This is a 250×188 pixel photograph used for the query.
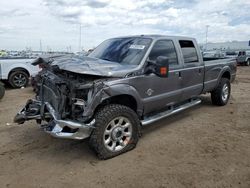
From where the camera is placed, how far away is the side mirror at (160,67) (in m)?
4.50

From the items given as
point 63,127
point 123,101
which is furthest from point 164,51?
point 63,127

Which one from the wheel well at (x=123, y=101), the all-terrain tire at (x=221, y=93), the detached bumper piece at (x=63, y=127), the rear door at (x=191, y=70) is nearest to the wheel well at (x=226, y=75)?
the all-terrain tire at (x=221, y=93)

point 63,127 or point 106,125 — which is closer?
point 63,127

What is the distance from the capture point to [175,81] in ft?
18.0

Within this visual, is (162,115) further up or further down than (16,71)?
further down

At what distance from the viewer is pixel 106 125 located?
4117mm

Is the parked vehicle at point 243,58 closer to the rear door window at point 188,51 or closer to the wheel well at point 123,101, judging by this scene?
the rear door window at point 188,51

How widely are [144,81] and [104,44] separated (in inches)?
67.7

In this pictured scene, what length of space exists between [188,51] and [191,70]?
44cm

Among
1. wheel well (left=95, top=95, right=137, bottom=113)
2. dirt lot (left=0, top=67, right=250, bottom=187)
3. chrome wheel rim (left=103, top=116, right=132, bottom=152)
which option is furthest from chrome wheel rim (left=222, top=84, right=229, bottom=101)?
chrome wheel rim (left=103, top=116, right=132, bottom=152)

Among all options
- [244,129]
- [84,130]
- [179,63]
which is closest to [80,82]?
[84,130]

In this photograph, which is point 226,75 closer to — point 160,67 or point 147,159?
point 160,67

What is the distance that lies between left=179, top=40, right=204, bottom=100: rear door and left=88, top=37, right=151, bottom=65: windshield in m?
1.10

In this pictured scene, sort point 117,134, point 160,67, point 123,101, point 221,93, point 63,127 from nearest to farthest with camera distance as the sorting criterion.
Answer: point 63,127, point 117,134, point 160,67, point 123,101, point 221,93
